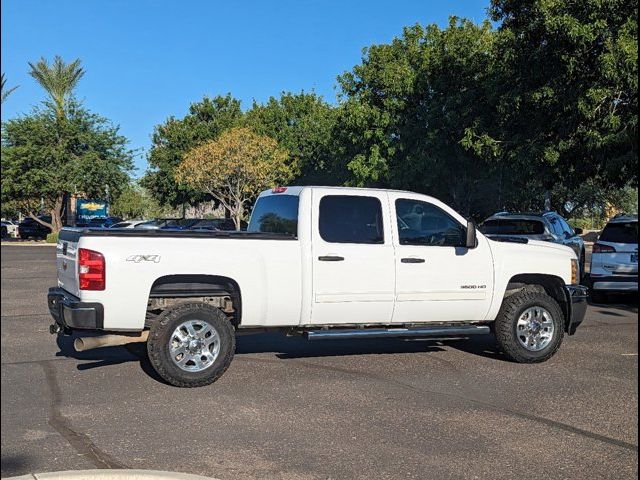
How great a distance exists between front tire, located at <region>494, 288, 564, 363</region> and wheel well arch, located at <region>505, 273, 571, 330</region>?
0.65 ft

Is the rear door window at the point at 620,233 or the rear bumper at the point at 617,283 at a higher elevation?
the rear door window at the point at 620,233

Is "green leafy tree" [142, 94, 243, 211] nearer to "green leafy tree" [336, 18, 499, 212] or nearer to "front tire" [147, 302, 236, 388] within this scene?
"green leafy tree" [336, 18, 499, 212]

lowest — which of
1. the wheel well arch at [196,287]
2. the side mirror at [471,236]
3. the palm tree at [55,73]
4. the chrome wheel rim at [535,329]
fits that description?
the chrome wheel rim at [535,329]

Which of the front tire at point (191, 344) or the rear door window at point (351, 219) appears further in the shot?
the rear door window at point (351, 219)

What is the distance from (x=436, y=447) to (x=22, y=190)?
3977 centimetres

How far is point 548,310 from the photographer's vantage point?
27.9 ft

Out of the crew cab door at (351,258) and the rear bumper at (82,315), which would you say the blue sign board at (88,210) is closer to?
the crew cab door at (351,258)

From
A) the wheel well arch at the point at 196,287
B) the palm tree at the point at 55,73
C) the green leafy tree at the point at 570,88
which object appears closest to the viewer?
the palm tree at the point at 55,73

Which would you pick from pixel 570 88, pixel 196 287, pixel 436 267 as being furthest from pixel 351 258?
pixel 570 88

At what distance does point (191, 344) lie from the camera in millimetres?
6957

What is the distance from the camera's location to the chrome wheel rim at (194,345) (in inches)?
272

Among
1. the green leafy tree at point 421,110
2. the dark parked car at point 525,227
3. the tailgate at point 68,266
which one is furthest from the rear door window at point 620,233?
the green leafy tree at point 421,110

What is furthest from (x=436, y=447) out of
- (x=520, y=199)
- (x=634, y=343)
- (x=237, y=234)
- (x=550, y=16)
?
(x=520, y=199)

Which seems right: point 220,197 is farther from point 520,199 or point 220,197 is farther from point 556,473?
point 556,473
